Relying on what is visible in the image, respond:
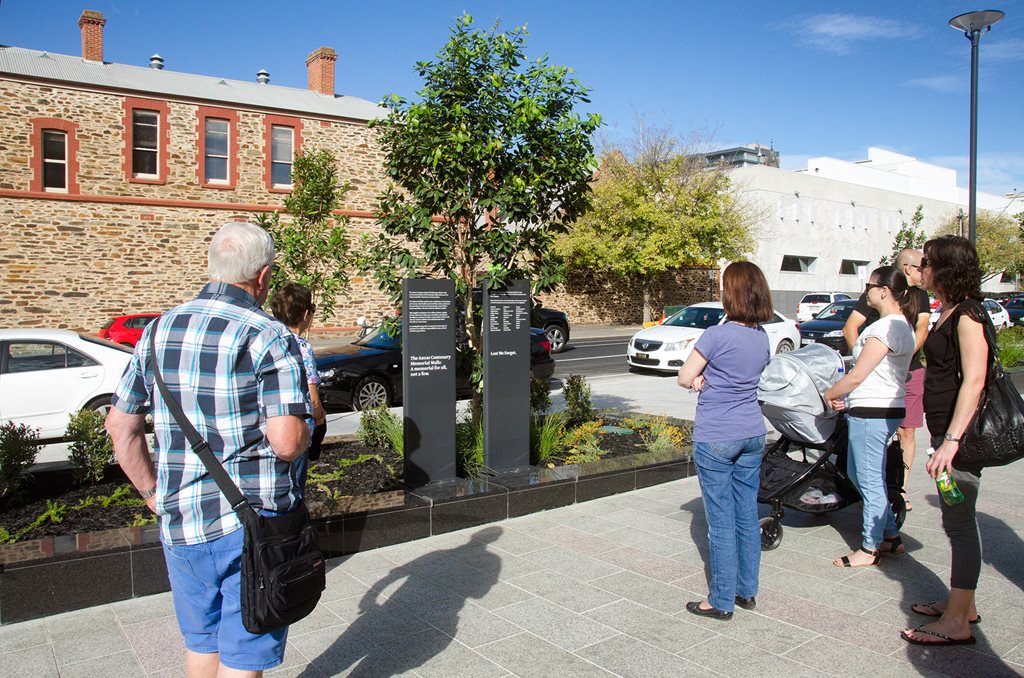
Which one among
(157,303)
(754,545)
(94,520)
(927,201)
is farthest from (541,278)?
(927,201)

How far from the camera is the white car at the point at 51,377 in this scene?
353 inches

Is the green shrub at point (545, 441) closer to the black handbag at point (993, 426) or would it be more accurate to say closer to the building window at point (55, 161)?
the black handbag at point (993, 426)

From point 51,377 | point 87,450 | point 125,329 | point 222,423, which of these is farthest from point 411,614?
point 125,329

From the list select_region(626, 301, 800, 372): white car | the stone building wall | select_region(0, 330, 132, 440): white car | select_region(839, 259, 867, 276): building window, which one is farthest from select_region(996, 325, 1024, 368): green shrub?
select_region(839, 259, 867, 276): building window

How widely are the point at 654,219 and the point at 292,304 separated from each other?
97.9 ft

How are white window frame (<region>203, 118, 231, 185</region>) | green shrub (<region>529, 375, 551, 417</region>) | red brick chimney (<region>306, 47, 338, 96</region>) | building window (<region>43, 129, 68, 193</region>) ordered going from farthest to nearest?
red brick chimney (<region>306, 47, 338, 96</region>), white window frame (<region>203, 118, 231, 185</region>), building window (<region>43, 129, 68, 193</region>), green shrub (<region>529, 375, 551, 417</region>)

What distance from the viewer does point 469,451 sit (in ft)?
23.2

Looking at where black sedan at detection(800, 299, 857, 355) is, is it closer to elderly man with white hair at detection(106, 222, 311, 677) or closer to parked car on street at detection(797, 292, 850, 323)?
parked car on street at detection(797, 292, 850, 323)

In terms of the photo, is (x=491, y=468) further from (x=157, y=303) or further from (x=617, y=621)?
(x=157, y=303)

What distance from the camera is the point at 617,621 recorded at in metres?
4.16

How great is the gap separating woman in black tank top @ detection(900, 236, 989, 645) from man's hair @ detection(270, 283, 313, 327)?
367 cm

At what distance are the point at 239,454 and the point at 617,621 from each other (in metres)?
2.52

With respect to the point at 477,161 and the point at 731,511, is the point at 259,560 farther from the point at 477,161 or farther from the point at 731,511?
the point at 477,161

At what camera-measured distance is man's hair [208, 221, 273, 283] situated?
2.52m
